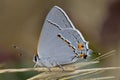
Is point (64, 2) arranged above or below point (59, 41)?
above

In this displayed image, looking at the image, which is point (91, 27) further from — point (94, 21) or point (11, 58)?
point (11, 58)

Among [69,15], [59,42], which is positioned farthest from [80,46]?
[69,15]

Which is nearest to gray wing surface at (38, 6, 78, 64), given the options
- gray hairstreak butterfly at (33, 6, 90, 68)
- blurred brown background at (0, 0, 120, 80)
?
gray hairstreak butterfly at (33, 6, 90, 68)

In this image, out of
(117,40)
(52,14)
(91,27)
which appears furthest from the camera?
(91,27)

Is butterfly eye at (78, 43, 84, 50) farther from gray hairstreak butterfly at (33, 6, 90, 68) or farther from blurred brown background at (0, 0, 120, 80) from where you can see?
blurred brown background at (0, 0, 120, 80)

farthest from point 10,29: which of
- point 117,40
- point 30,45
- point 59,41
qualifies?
point 59,41

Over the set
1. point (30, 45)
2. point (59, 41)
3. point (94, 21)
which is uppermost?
point (94, 21)

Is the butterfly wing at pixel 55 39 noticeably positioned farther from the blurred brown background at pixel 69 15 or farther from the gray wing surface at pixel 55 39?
the blurred brown background at pixel 69 15
